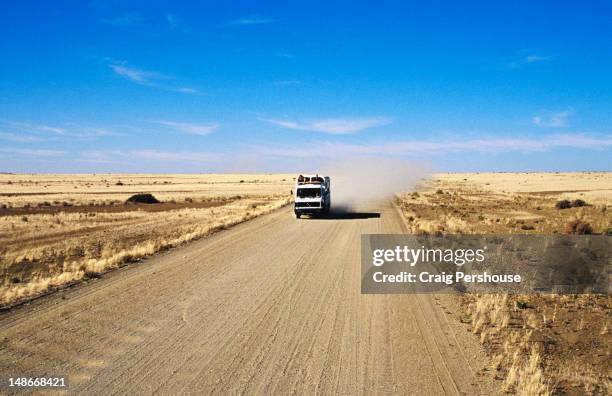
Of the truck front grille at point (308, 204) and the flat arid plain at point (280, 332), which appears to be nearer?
→ the flat arid plain at point (280, 332)

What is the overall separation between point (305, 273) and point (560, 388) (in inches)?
324

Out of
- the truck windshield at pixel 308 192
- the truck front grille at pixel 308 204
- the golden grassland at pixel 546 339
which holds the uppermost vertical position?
the truck windshield at pixel 308 192

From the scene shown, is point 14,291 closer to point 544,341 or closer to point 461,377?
point 461,377

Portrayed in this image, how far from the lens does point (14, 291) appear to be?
39.9 ft

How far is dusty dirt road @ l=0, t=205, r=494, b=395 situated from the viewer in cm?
685

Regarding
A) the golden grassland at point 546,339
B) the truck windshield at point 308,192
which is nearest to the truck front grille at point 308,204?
the truck windshield at point 308,192

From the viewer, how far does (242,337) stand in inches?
342

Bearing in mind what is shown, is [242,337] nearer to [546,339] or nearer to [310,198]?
[546,339]

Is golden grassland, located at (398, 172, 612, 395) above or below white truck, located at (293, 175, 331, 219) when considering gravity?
below

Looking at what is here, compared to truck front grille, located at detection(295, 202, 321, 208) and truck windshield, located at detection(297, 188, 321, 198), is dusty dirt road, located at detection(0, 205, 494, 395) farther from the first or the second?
truck windshield, located at detection(297, 188, 321, 198)

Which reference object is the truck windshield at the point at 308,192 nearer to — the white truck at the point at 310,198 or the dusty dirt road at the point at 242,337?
the white truck at the point at 310,198

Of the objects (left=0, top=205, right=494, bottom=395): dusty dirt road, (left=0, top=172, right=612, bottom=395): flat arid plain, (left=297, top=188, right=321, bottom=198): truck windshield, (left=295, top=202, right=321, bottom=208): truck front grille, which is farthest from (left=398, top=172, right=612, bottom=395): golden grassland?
(left=297, top=188, right=321, bottom=198): truck windshield

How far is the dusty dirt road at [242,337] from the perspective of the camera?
6852 mm

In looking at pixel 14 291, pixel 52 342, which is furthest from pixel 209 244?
pixel 52 342
